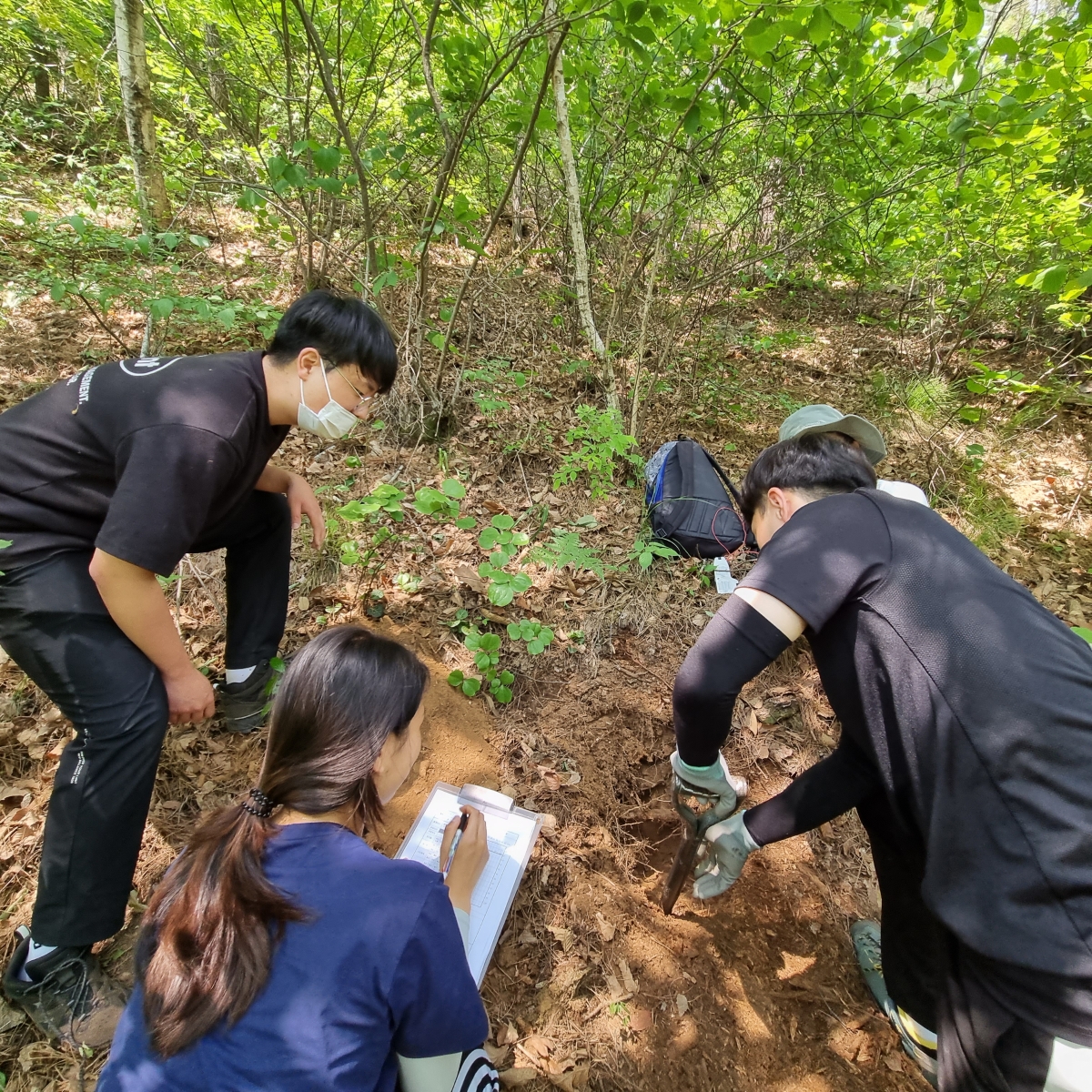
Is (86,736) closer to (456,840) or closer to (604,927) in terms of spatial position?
(456,840)

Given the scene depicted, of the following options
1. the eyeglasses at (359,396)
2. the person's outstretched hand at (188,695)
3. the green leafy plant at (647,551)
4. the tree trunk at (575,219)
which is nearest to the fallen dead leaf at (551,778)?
the green leafy plant at (647,551)

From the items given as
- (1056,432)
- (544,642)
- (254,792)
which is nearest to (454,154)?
(544,642)

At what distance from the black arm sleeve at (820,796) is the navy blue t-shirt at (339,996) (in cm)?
122

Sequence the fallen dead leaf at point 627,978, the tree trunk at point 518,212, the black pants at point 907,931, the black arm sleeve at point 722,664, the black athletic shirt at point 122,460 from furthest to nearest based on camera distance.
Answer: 1. the tree trunk at point 518,212
2. the fallen dead leaf at point 627,978
3. the black pants at point 907,931
4. the black athletic shirt at point 122,460
5. the black arm sleeve at point 722,664

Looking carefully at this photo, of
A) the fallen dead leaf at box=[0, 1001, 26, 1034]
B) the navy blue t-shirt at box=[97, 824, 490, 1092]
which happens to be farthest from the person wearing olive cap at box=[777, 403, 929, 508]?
the fallen dead leaf at box=[0, 1001, 26, 1034]

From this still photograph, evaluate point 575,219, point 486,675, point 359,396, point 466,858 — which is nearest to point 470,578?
point 486,675

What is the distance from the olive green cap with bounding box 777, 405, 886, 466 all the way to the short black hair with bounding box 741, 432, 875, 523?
0.90ft

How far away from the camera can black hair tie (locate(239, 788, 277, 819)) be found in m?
1.10

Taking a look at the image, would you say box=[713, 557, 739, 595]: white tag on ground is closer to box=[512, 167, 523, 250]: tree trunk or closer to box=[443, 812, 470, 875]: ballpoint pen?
box=[443, 812, 470, 875]: ballpoint pen

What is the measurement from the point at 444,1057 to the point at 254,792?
28.4 inches

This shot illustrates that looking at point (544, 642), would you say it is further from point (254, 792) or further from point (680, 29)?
point (680, 29)

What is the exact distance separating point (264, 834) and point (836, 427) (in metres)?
2.13

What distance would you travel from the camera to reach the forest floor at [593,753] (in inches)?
71.4

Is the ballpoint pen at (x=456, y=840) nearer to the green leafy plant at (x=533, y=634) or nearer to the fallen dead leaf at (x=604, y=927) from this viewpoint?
the fallen dead leaf at (x=604, y=927)
